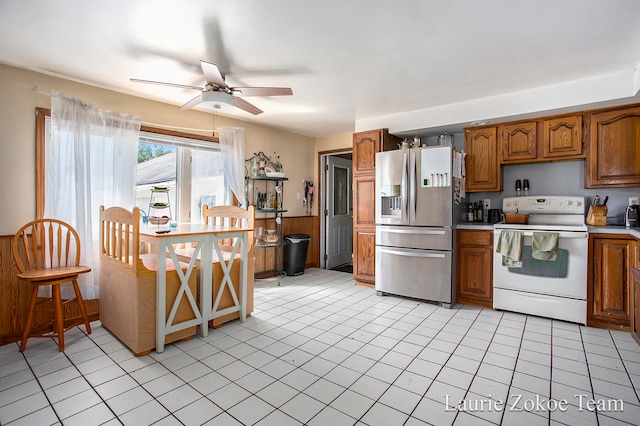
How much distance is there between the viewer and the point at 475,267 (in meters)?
Answer: 3.66

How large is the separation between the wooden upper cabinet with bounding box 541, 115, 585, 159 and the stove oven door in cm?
90

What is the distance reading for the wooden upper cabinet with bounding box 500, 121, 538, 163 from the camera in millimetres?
3492

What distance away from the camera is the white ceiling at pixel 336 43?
6.57 feet

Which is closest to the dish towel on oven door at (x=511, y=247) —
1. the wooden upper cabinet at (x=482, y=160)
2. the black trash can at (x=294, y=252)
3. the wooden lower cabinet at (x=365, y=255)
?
the wooden upper cabinet at (x=482, y=160)

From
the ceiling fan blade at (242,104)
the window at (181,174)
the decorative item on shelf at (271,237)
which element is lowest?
the decorative item on shelf at (271,237)

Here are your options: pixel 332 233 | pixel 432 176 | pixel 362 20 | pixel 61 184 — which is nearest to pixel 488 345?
pixel 432 176

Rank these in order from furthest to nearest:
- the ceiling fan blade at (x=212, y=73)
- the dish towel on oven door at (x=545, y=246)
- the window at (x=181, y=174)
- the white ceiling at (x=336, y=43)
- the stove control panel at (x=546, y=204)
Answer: the window at (x=181, y=174)
the stove control panel at (x=546, y=204)
the dish towel on oven door at (x=545, y=246)
the ceiling fan blade at (x=212, y=73)
the white ceiling at (x=336, y=43)

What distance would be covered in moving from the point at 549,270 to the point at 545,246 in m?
0.27

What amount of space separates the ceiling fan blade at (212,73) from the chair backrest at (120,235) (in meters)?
1.20

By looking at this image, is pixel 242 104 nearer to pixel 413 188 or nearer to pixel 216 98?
pixel 216 98

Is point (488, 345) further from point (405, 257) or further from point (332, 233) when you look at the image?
point (332, 233)

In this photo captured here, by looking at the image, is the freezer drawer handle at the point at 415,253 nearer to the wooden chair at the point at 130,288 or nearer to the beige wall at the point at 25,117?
the wooden chair at the point at 130,288

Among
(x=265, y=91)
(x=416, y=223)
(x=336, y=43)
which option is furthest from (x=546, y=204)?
(x=265, y=91)

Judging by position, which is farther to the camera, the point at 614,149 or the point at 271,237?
the point at 271,237
